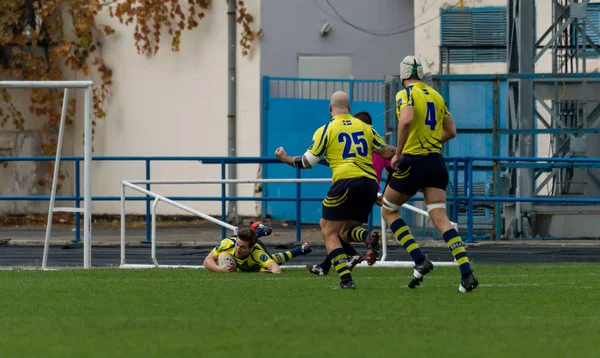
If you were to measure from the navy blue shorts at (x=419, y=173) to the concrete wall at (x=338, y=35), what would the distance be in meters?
15.4

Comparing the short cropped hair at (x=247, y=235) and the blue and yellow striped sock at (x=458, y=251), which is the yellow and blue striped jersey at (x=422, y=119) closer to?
the blue and yellow striped sock at (x=458, y=251)

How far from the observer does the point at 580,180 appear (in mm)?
21484

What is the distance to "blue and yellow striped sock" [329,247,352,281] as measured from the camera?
10945mm

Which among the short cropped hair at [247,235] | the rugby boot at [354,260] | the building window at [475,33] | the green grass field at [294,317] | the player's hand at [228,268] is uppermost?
the building window at [475,33]

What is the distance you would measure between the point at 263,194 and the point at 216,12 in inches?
150

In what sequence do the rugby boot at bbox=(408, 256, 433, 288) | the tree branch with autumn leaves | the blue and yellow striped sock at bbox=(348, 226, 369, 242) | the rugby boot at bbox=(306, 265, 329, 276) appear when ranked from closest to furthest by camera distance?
the rugby boot at bbox=(408, 256, 433, 288), the blue and yellow striped sock at bbox=(348, 226, 369, 242), the rugby boot at bbox=(306, 265, 329, 276), the tree branch with autumn leaves

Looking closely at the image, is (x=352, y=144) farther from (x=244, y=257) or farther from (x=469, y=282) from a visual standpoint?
(x=244, y=257)

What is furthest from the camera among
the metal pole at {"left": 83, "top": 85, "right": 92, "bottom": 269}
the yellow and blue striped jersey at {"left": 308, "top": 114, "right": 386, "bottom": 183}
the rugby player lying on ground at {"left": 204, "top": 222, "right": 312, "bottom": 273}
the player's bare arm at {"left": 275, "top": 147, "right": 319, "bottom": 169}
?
the metal pole at {"left": 83, "top": 85, "right": 92, "bottom": 269}

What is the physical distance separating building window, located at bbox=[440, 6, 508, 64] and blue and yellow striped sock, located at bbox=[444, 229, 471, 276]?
1502 centimetres

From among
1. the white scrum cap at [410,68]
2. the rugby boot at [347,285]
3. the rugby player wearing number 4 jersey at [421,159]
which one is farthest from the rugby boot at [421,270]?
the white scrum cap at [410,68]

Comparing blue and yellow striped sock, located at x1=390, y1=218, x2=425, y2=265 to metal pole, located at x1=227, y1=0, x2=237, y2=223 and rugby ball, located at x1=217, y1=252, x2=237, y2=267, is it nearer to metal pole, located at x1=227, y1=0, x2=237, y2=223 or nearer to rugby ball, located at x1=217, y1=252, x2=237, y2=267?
rugby ball, located at x1=217, y1=252, x2=237, y2=267

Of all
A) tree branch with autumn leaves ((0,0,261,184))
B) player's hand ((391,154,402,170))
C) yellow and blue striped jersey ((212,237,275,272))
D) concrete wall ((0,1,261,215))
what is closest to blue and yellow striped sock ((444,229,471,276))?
player's hand ((391,154,402,170))

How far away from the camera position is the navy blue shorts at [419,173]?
10.6 m

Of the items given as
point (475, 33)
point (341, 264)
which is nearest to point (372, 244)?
point (341, 264)
